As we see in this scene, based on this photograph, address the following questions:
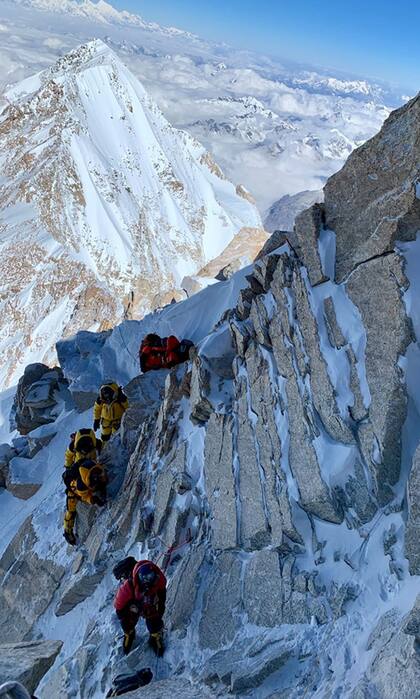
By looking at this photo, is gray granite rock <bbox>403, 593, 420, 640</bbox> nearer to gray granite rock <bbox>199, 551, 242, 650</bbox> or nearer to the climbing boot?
gray granite rock <bbox>199, 551, 242, 650</bbox>

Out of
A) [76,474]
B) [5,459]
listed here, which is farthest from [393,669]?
[5,459]

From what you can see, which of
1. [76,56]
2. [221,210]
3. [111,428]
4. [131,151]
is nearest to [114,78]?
[76,56]

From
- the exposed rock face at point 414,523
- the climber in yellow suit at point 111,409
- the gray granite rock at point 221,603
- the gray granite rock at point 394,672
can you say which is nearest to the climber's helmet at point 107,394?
the climber in yellow suit at point 111,409

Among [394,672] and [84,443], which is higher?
[394,672]

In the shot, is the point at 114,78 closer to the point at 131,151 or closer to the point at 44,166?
the point at 131,151

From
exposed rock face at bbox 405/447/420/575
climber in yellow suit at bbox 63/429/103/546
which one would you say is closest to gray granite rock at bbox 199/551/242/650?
exposed rock face at bbox 405/447/420/575

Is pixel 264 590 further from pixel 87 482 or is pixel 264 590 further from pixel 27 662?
pixel 87 482

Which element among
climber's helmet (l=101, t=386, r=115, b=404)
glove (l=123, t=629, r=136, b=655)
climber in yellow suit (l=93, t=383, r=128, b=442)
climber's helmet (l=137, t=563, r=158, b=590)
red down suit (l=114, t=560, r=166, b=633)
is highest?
climber's helmet (l=137, t=563, r=158, b=590)
